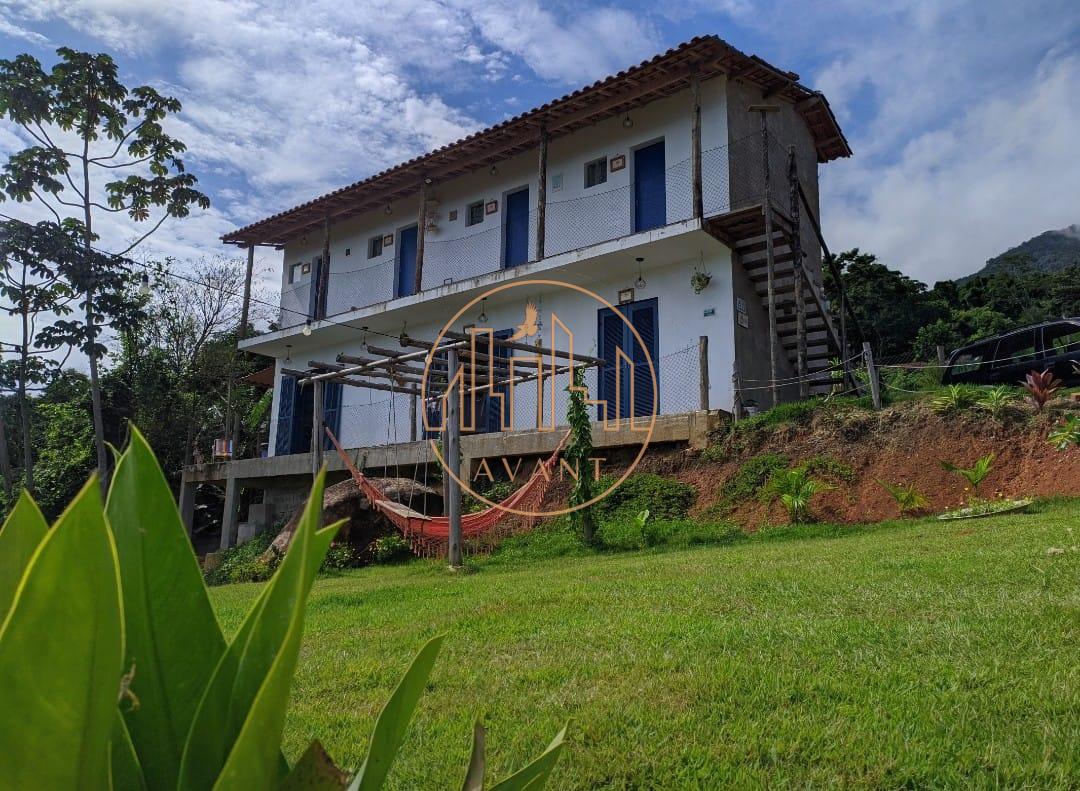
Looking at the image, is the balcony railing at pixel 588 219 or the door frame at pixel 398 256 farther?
the door frame at pixel 398 256

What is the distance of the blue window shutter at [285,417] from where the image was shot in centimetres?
1612

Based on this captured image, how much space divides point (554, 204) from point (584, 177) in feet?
2.10

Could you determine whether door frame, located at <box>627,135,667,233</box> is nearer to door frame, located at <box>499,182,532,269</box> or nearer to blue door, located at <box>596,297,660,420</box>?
blue door, located at <box>596,297,660,420</box>

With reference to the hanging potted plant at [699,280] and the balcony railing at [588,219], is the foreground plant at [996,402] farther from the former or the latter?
the balcony railing at [588,219]

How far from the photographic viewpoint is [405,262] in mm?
15102

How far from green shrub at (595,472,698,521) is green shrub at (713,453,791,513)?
1.28ft

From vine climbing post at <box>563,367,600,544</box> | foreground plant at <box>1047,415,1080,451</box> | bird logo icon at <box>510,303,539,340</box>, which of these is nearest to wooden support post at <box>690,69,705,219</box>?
bird logo icon at <box>510,303,539,340</box>

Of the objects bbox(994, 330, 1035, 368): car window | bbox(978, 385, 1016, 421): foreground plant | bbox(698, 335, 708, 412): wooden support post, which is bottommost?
bbox(978, 385, 1016, 421): foreground plant

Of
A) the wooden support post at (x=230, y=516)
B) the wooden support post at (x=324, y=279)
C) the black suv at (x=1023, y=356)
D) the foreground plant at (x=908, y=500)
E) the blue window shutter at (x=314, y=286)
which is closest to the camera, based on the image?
the foreground plant at (x=908, y=500)

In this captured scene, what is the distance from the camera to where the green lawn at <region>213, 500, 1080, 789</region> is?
6.73ft

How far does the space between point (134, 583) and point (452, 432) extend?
23.6 ft

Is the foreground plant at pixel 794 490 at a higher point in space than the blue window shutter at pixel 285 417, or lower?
lower

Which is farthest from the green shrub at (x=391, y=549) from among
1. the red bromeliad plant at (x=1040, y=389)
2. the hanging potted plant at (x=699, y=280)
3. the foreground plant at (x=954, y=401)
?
the red bromeliad plant at (x=1040, y=389)

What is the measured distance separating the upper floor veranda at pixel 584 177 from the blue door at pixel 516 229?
0.02 metres
